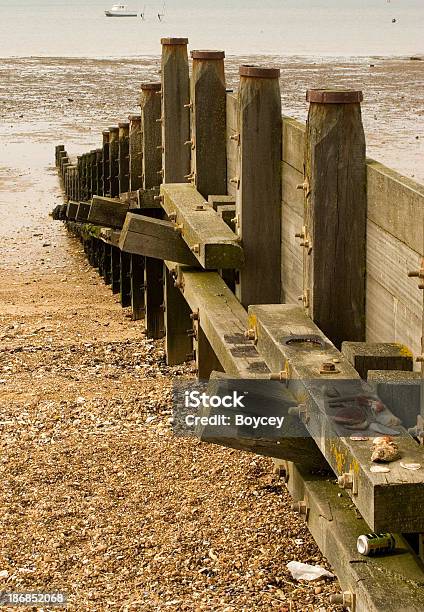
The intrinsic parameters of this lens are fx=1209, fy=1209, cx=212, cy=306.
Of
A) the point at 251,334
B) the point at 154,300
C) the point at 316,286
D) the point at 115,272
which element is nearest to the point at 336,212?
the point at 316,286

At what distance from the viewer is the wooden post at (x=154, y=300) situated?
10.3m

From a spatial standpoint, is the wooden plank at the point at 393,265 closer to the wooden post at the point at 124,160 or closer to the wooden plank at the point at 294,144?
the wooden plank at the point at 294,144

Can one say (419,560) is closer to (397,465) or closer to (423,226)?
(397,465)

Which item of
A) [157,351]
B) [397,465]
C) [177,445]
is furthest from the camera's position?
[157,351]

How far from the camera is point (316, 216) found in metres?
5.25

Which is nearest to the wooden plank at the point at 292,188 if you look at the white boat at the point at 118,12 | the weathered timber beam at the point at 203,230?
the weathered timber beam at the point at 203,230

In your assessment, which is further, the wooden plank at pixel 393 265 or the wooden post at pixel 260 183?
the wooden post at pixel 260 183

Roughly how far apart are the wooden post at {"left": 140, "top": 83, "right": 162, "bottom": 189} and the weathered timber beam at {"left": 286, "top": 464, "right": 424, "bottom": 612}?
5451mm

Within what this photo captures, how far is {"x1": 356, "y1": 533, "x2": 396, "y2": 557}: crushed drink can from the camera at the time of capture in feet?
13.8

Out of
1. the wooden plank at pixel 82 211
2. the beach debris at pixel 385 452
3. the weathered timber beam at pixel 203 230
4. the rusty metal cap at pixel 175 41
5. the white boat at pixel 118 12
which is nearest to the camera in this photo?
the beach debris at pixel 385 452

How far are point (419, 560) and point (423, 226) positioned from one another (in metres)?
1.17

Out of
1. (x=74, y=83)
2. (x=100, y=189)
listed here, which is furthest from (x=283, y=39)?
(x=100, y=189)

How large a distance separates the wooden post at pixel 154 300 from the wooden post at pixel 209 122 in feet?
6.89

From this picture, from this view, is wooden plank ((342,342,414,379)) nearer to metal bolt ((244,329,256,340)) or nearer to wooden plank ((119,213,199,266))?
metal bolt ((244,329,256,340))
